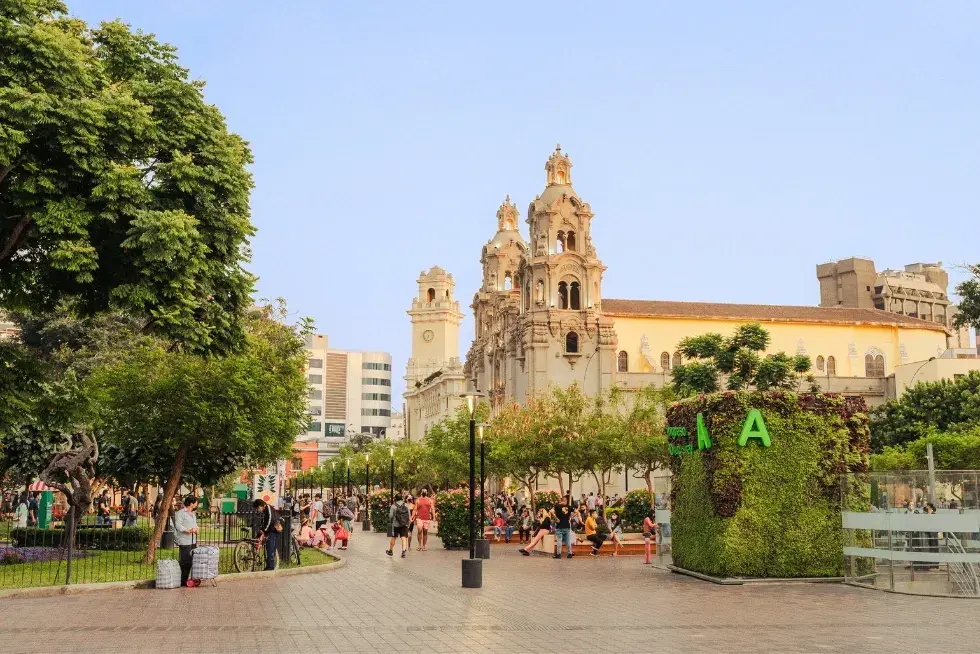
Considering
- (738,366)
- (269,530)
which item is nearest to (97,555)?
(269,530)

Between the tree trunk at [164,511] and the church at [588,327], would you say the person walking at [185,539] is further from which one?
the church at [588,327]

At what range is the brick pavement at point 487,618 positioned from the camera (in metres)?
13.7

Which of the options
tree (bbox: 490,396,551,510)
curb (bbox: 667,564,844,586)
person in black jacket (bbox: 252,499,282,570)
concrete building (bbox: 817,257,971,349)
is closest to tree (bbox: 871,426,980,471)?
tree (bbox: 490,396,551,510)

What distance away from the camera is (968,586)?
20.1 m

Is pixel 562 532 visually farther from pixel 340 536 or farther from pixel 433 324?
pixel 433 324

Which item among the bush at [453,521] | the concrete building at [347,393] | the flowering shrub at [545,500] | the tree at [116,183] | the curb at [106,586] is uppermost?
the concrete building at [347,393]

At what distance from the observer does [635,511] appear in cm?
4078

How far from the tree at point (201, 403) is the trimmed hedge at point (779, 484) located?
10871mm

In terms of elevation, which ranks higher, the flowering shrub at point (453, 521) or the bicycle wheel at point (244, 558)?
the flowering shrub at point (453, 521)

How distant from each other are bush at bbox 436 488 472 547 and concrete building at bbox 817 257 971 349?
77209 mm

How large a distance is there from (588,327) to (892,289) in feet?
176

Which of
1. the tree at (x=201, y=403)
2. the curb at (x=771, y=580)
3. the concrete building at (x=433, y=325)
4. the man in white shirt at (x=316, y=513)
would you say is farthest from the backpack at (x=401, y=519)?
the concrete building at (x=433, y=325)

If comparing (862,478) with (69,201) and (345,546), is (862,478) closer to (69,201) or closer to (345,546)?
(69,201)

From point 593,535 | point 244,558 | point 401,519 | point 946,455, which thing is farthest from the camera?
point 946,455
